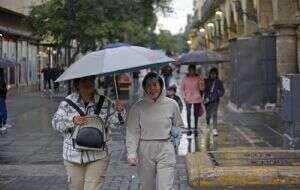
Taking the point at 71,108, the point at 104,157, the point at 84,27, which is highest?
the point at 84,27

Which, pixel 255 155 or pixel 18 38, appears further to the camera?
pixel 18 38

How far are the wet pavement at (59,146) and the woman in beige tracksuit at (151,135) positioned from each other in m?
2.73

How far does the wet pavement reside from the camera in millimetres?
10227

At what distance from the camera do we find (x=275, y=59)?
23.4 metres

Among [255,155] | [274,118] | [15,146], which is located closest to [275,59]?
[274,118]

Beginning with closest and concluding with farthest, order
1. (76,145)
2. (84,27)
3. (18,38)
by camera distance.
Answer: (76,145) < (84,27) < (18,38)

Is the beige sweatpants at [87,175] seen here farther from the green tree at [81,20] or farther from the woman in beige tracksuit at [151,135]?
the green tree at [81,20]

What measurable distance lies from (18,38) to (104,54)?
33983 mm

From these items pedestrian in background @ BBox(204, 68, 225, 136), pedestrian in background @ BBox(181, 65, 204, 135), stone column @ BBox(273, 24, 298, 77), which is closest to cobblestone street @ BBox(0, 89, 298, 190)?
pedestrian in background @ BBox(204, 68, 225, 136)

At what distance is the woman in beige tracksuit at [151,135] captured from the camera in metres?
6.88

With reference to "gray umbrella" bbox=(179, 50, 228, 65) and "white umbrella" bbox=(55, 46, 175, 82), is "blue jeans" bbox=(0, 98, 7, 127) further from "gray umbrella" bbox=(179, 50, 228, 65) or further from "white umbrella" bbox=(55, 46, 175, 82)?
"white umbrella" bbox=(55, 46, 175, 82)

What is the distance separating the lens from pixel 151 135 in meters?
6.91

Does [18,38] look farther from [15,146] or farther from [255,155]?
[255,155]

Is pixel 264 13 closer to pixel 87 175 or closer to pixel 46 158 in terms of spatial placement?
pixel 46 158
